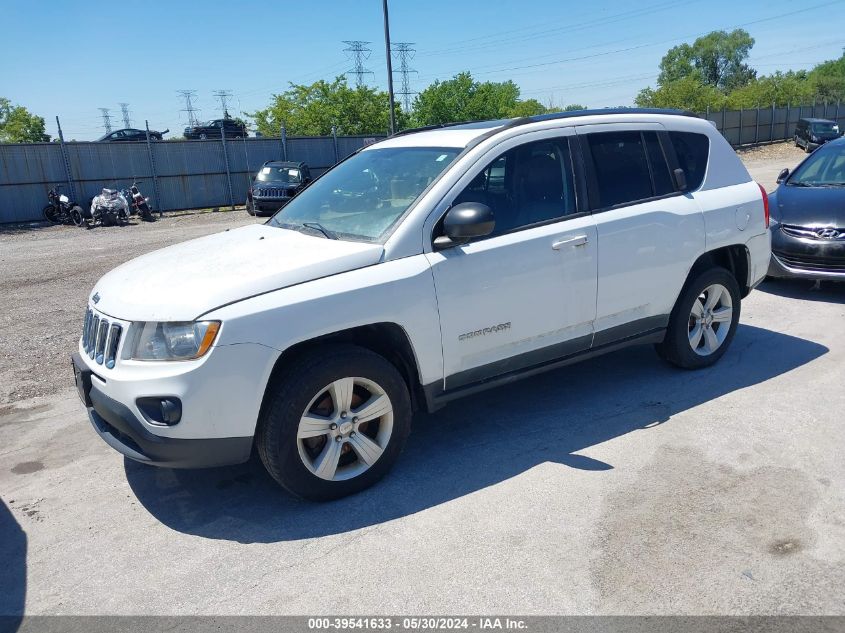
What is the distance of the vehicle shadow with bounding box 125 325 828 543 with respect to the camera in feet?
11.7

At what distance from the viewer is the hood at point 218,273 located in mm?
3295

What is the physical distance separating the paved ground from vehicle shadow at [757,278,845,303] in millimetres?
2587

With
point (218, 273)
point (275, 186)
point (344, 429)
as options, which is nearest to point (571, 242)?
point (344, 429)

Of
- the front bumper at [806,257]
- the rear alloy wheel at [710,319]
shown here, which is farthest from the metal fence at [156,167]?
the rear alloy wheel at [710,319]

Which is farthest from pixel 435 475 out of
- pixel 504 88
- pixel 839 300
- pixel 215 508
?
pixel 504 88

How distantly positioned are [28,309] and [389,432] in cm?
687

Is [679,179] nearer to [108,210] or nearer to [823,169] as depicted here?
[823,169]

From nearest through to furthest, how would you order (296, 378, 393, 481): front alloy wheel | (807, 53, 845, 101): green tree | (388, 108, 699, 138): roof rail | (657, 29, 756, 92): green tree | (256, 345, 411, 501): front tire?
(256, 345, 411, 501): front tire, (296, 378, 393, 481): front alloy wheel, (388, 108, 699, 138): roof rail, (807, 53, 845, 101): green tree, (657, 29, 756, 92): green tree

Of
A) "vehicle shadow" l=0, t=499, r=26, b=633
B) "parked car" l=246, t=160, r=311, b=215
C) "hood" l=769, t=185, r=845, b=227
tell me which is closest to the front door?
"vehicle shadow" l=0, t=499, r=26, b=633

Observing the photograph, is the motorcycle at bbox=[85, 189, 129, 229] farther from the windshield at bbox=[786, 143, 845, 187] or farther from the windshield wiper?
the windshield at bbox=[786, 143, 845, 187]

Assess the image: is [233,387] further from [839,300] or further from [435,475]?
[839,300]

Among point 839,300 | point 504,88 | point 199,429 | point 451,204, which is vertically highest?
point 504,88

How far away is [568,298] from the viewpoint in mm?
4297

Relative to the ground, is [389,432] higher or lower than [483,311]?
lower
